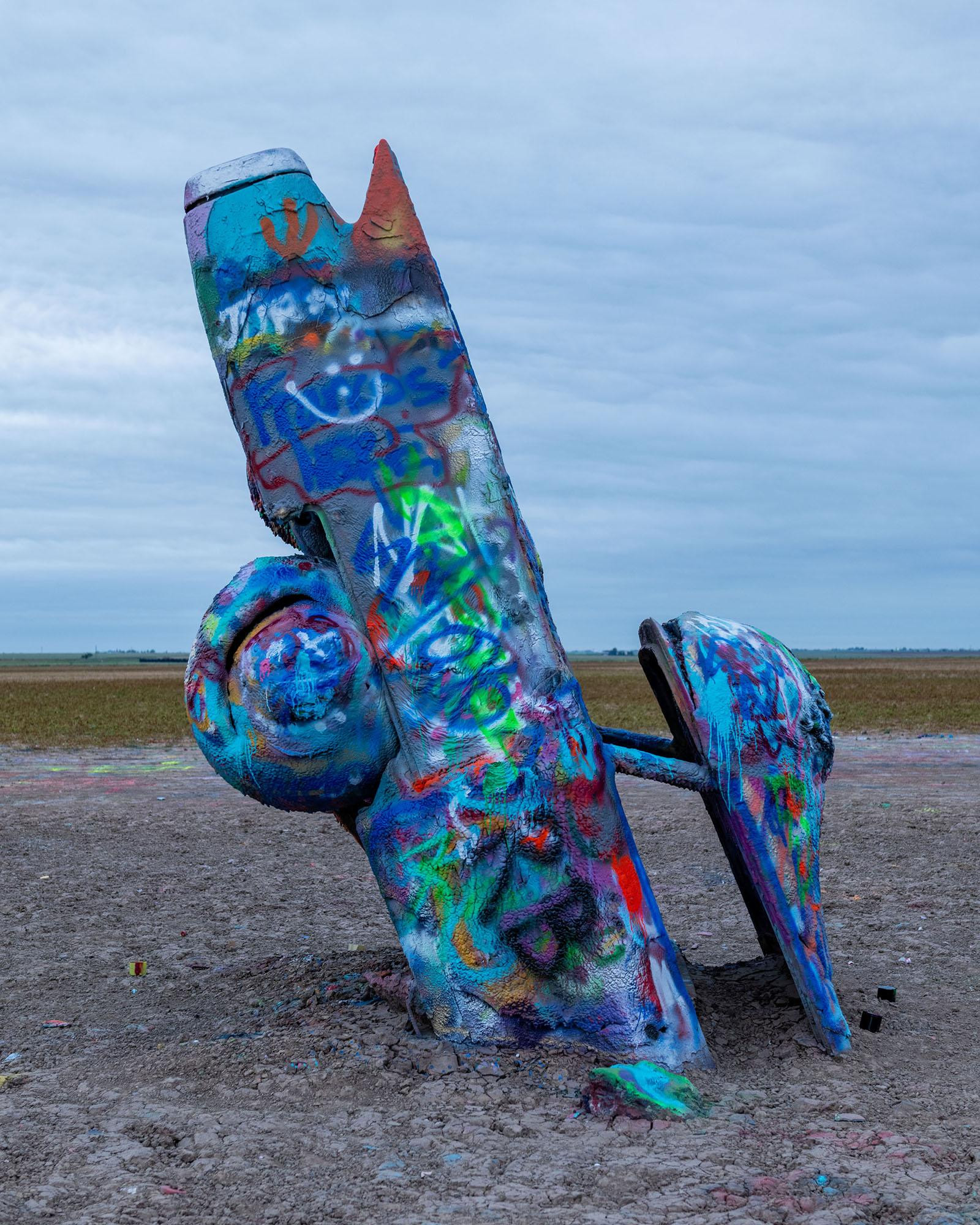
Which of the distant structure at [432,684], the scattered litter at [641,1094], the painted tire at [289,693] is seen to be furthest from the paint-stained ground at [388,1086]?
the painted tire at [289,693]

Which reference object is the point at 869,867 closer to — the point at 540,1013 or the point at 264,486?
the point at 540,1013

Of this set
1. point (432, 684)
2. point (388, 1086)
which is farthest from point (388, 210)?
point (388, 1086)

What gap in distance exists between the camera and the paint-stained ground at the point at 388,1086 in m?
3.13

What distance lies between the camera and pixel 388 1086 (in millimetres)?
3846

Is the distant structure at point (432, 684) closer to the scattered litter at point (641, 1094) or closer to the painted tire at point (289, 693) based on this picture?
the painted tire at point (289, 693)

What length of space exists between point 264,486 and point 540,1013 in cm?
207

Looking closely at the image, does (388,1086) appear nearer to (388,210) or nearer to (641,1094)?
(641,1094)

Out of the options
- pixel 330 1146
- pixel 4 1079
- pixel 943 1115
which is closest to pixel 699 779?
pixel 943 1115

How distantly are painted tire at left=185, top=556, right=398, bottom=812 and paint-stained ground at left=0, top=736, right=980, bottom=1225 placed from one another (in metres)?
0.94

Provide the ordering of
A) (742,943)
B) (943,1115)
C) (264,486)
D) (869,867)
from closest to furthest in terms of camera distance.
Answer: (943,1115) → (264,486) → (742,943) → (869,867)

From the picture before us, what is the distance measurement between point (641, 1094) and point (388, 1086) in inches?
31.8

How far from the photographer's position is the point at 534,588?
4.24 m

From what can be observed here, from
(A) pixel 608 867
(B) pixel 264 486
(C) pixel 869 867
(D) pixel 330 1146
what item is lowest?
(C) pixel 869 867

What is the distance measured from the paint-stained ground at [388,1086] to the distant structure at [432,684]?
307 mm
